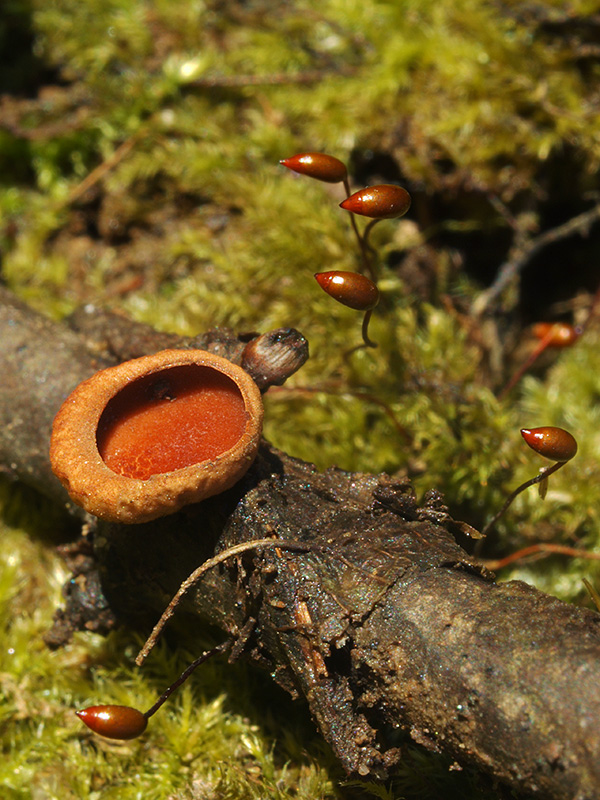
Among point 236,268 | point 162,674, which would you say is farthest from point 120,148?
point 162,674

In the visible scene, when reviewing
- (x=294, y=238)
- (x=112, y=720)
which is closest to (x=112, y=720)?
(x=112, y=720)

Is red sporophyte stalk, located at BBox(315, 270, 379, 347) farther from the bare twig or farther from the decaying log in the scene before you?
the bare twig

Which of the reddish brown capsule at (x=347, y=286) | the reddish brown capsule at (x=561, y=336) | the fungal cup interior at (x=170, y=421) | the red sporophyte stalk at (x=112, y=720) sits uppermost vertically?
the reddish brown capsule at (x=347, y=286)

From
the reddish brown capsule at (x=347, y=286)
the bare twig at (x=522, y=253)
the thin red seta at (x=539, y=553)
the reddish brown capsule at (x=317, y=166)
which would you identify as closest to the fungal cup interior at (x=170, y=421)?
the reddish brown capsule at (x=347, y=286)

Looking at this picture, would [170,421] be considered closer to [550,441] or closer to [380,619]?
[380,619]

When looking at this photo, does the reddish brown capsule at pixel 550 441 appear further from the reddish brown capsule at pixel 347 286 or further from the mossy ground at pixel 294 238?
the mossy ground at pixel 294 238
